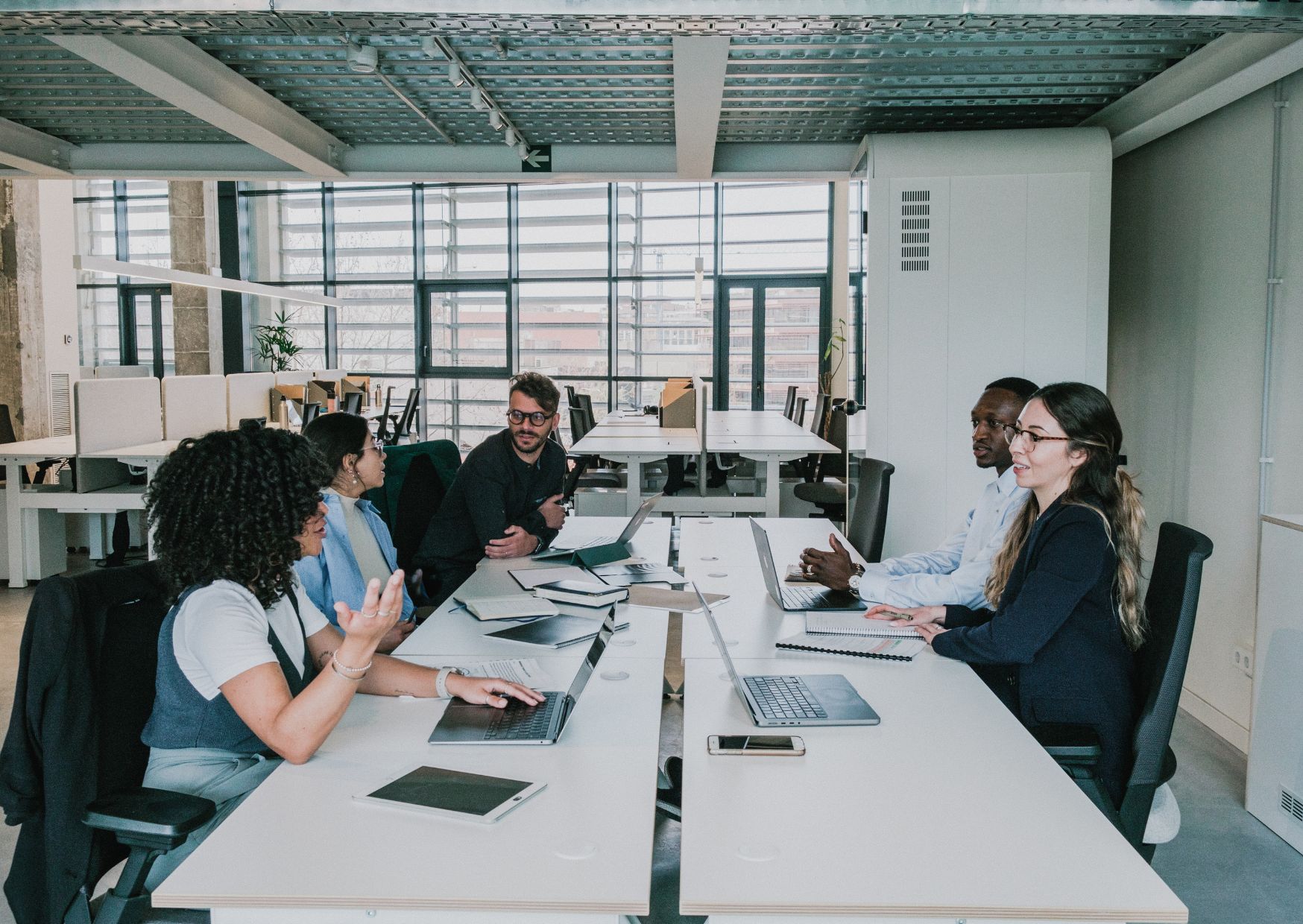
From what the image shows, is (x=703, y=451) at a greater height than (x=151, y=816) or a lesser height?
greater

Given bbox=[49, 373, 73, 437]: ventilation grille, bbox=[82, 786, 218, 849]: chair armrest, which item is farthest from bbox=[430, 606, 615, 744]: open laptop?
bbox=[49, 373, 73, 437]: ventilation grille

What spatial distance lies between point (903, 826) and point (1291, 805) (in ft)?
6.53

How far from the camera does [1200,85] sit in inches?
140

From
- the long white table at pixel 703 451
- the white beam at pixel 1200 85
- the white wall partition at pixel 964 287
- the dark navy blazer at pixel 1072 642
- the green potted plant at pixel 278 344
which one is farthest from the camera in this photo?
the green potted plant at pixel 278 344

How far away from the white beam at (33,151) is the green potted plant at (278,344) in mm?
6912

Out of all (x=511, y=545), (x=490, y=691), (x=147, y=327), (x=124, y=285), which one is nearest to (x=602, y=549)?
(x=511, y=545)

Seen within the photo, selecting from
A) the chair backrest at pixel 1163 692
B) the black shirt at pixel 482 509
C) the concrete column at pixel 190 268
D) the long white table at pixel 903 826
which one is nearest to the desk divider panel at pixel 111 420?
the black shirt at pixel 482 509

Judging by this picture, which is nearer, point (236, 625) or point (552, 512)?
point (236, 625)

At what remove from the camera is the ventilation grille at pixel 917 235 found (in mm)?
4422

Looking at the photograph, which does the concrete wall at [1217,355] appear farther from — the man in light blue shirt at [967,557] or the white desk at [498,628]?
the white desk at [498,628]

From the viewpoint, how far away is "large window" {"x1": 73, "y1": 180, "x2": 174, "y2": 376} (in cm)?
1323

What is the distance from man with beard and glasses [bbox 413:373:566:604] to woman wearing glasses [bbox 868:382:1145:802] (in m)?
1.65

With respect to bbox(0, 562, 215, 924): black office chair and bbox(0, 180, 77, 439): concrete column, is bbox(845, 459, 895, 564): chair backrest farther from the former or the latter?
bbox(0, 180, 77, 439): concrete column

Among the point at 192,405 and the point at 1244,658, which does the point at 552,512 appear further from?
the point at 192,405
